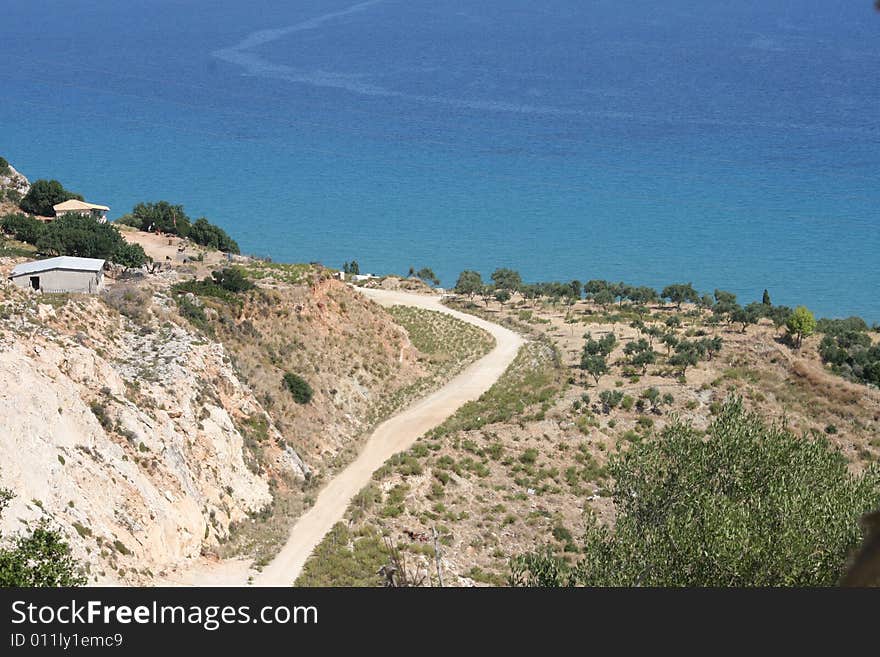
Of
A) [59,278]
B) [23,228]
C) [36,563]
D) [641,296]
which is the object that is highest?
[23,228]

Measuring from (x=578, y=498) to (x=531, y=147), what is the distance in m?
122

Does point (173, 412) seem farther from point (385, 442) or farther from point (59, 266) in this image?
point (385, 442)

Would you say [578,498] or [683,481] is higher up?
[683,481]

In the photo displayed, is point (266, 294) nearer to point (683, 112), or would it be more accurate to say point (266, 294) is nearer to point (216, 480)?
point (216, 480)

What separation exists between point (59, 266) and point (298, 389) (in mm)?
11845

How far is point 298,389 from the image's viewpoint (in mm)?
46031

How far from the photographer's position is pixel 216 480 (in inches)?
1383

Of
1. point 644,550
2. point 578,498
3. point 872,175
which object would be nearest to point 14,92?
point 872,175

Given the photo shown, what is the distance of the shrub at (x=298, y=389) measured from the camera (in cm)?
4588

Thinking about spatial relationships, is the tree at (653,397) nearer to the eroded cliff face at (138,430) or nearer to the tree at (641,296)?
the eroded cliff face at (138,430)

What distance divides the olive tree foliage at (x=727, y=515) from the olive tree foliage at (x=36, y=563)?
36.7ft

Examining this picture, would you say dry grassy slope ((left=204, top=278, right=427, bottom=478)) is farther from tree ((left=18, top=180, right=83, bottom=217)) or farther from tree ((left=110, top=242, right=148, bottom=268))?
tree ((left=18, top=180, right=83, bottom=217))

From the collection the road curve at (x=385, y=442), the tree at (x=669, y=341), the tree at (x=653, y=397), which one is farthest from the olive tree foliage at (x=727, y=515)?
the tree at (x=669, y=341)

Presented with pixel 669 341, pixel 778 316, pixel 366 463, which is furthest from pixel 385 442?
pixel 778 316
